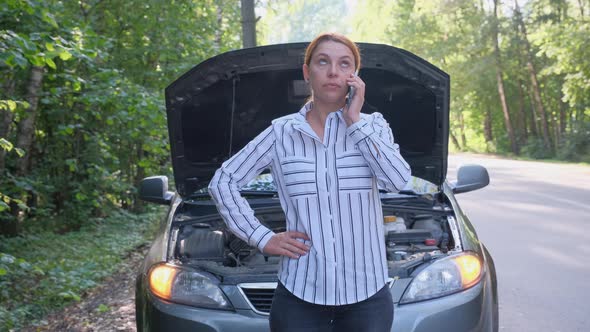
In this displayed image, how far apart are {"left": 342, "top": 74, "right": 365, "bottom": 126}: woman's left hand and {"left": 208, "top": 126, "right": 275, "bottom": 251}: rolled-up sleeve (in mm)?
310

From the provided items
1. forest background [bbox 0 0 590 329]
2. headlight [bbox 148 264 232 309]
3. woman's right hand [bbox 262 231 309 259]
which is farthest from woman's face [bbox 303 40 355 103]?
forest background [bbox 0 0 590 329]

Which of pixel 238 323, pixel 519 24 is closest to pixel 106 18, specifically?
pixel 238 323

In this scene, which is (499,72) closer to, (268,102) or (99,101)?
(99,101)

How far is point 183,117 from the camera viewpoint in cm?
407

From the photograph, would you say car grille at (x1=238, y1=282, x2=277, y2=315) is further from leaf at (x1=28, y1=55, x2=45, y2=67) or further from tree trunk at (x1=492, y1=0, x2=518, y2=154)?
tree trunk at (x1=492, y1=0, x2=518, y2=154)

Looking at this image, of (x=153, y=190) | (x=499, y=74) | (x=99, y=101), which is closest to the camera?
(x=153, y=190)

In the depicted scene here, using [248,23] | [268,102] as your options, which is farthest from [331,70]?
[248,23]

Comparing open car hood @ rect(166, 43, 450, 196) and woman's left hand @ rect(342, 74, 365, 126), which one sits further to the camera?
open car hood @ rect(166, 43, 450, 196)

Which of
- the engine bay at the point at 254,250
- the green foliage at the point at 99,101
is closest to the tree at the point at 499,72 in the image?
the green foliage at the point at 99,101

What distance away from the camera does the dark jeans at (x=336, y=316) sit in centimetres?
215

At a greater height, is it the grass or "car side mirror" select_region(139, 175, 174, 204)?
"car side mirror" select_region(139, 175, 174, 204)

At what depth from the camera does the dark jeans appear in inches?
84.8

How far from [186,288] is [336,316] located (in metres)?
1.35

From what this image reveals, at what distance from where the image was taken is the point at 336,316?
219 centimetres
